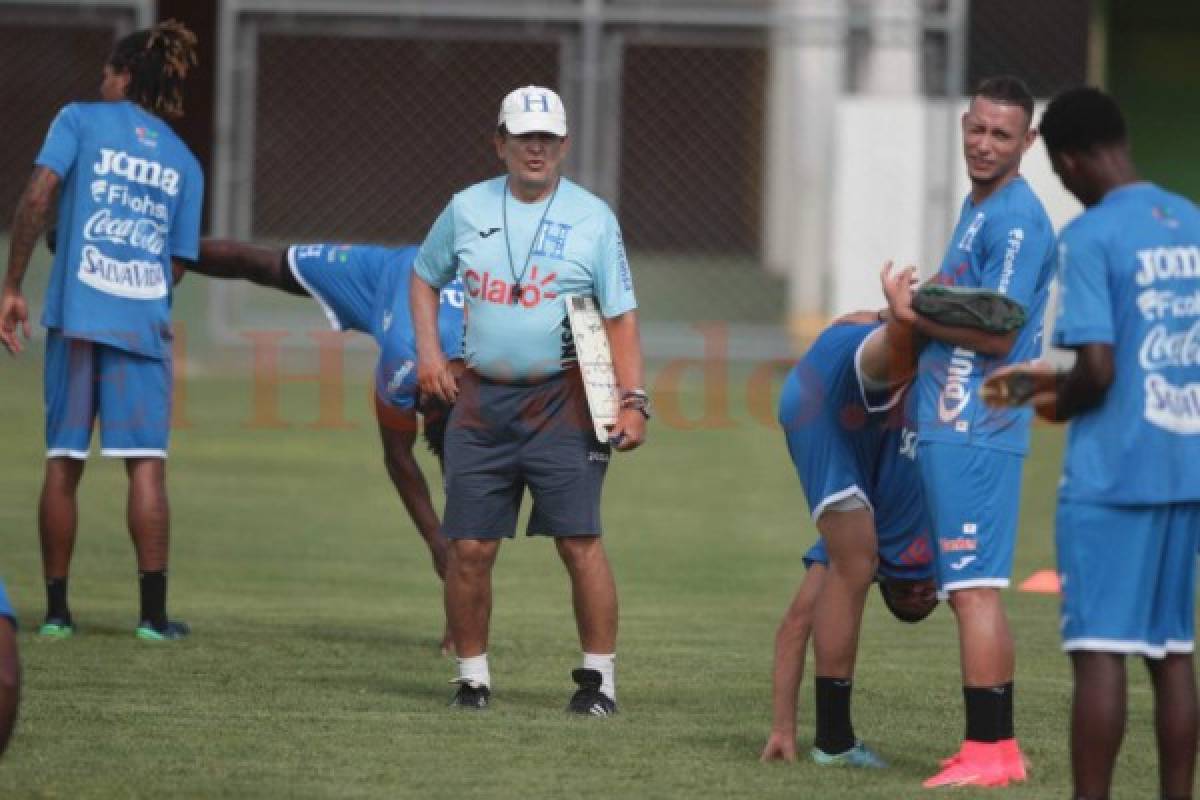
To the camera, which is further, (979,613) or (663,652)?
(663,652)

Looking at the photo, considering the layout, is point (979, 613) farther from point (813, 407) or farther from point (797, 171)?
point (797, 171)

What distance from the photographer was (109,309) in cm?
929

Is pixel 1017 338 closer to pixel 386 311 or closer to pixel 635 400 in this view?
pixel 635 400

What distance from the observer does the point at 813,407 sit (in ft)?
22.7

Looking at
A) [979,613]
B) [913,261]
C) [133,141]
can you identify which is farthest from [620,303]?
[913,261]

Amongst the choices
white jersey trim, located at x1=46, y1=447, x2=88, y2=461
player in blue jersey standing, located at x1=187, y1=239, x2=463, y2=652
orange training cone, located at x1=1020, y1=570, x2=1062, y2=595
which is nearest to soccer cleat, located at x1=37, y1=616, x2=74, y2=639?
white jersey trim, located at x1=46, y1=447, x2=88, y2=461

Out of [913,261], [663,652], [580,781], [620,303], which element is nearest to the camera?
[580,781]

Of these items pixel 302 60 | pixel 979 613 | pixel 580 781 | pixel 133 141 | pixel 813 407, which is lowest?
pixel 580 781

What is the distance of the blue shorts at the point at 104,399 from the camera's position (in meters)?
9.25

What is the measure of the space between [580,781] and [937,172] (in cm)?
1266

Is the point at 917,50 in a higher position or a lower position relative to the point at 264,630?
higher

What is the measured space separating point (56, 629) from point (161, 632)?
1.35ft

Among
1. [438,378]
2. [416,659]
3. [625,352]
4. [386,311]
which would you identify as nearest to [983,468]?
[625,352]

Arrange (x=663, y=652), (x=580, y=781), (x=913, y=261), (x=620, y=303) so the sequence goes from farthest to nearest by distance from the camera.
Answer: (x=913, y=261)
(x=663, y=652)
(x=620, y=303)
(x=580, y=781)
